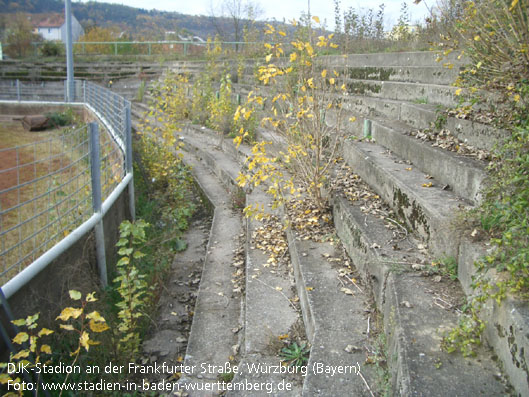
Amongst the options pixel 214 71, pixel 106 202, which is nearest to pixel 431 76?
pixel 106 202

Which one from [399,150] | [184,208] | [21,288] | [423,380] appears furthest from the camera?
[184,208]

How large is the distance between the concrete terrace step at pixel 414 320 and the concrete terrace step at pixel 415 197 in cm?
20

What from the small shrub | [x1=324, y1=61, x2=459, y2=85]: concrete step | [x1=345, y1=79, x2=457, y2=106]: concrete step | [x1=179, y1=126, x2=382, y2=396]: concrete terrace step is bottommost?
[x1=179, y1=126, x2=382, y2=396]: concrete terrace step

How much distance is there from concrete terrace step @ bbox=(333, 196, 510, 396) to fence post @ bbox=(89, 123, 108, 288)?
8.45 ft

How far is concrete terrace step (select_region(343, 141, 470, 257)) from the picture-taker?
3.11 metres

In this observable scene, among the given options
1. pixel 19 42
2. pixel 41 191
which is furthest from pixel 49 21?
pixel 41 191

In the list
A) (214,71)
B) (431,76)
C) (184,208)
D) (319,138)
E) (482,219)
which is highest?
(214,71)

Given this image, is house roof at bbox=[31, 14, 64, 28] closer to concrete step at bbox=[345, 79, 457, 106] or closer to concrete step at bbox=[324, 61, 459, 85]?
concrete step at bbox=[324, 61, 459, 85]

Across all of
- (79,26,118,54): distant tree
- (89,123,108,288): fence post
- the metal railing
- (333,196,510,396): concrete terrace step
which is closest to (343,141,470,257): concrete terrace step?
(333,196,510,396): concrete terrace step

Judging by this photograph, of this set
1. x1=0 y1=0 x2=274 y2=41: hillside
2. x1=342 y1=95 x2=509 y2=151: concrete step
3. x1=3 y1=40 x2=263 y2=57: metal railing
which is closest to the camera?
x1=342 y1=95 x2=509 y2=151: concrete step

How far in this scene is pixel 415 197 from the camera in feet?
11.8

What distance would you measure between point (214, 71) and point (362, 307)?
1271cm

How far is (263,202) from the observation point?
6.16 meters

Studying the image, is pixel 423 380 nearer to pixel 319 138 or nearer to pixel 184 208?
pixel 319 138
